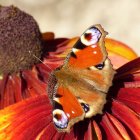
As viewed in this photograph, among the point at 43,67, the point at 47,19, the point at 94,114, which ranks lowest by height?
the point at 94,114

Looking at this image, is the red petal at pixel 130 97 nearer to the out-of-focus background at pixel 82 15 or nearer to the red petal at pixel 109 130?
the red petal at pixel 109 130

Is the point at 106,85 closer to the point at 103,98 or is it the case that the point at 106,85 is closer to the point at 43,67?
the point at 103,98

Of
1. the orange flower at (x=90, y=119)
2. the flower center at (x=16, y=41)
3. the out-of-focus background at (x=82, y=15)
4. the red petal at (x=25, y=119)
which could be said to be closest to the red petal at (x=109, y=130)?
the orange flower at (x=90, y=119)

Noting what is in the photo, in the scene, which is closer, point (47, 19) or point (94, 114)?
point (94, 114)

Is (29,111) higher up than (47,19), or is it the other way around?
(47,19)

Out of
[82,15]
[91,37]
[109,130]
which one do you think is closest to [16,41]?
[91,37]

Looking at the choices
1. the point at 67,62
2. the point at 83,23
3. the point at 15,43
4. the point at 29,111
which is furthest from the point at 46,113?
the point at 83,23
